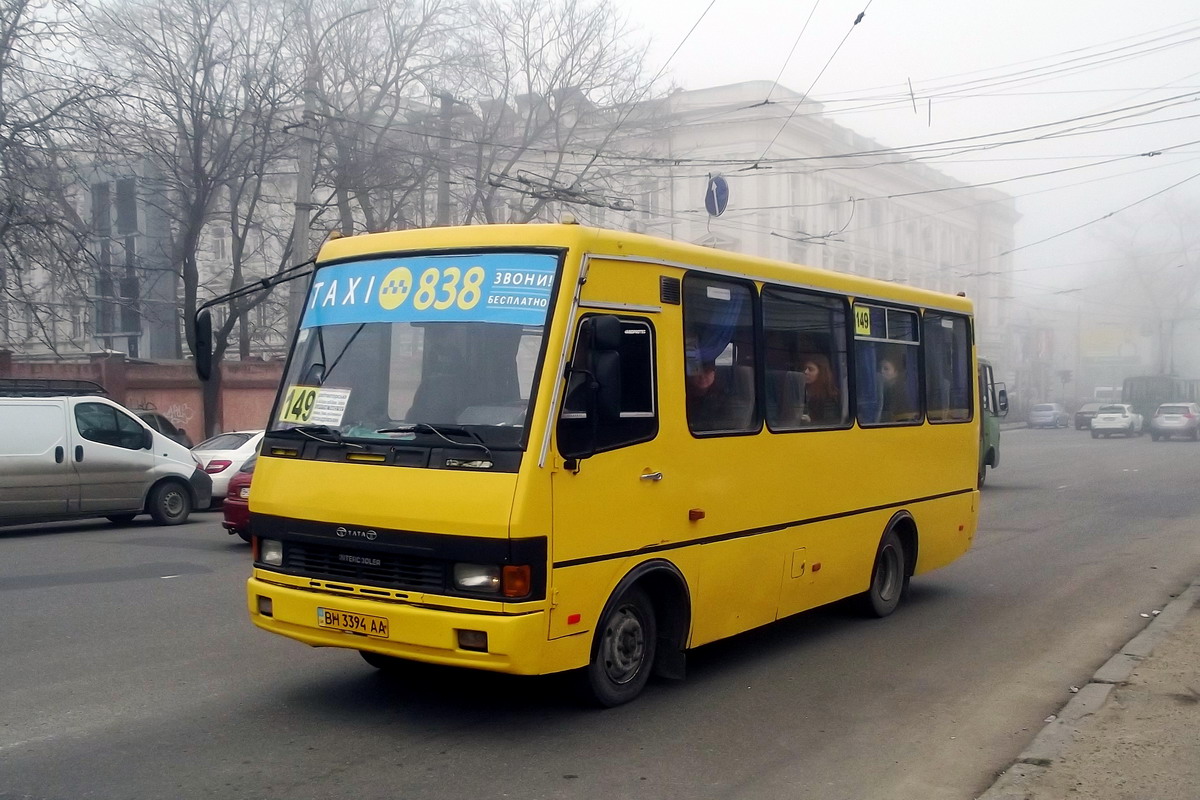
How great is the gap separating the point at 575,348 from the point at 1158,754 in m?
3.55

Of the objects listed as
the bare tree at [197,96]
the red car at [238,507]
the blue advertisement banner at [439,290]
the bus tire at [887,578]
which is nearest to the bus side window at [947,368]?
the bus tire at [887,578]

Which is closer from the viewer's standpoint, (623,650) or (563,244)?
(563,244)

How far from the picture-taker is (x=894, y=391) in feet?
32.0

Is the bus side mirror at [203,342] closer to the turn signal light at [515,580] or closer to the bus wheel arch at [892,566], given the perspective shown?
the turn signal light at [515,580]

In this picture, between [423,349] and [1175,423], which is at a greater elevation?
[423,349]

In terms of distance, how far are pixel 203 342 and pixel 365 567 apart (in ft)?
6.99

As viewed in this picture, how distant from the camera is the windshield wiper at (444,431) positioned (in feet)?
19.7

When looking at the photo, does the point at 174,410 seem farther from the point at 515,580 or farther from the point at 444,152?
the point at 515,580

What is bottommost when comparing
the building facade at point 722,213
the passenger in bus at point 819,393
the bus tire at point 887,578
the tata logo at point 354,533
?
the bus tire at point 887,578

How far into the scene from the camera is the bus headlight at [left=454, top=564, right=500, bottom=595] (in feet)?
19.2

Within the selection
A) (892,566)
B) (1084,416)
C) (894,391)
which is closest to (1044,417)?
(1084,416)

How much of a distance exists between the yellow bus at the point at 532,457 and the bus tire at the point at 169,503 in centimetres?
1076

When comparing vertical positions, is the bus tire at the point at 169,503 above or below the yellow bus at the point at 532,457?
below

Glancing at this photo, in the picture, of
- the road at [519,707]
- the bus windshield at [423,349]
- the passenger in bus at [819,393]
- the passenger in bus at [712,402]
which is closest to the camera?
the road at [519,707]
